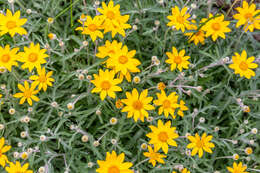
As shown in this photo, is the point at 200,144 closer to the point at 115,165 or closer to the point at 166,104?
the point at 166,104

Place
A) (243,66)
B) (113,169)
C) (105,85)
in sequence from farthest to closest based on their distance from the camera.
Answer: (243,66) < (105,85) < (113,169)

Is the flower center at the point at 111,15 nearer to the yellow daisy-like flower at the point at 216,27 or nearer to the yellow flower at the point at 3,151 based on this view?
the yellow daisy-like flower at the point at 216,27

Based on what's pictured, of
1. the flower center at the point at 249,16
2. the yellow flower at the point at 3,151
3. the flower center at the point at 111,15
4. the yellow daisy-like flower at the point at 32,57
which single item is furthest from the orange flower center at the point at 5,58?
the flower center at the point at 249,16

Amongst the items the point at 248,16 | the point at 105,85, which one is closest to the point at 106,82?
the point at 105,85

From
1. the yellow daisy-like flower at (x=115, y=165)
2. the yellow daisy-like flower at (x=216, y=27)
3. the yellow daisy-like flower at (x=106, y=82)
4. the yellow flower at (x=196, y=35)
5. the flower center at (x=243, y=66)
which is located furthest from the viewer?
the yellow flower at (x=196, y=35)

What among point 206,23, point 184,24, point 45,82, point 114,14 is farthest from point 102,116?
point 206,23

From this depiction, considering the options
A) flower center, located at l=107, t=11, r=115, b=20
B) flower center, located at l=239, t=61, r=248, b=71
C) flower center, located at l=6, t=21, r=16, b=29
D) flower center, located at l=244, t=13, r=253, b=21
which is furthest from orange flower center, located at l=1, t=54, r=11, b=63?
flower center, located at l=244, t=13, r=253, b=21

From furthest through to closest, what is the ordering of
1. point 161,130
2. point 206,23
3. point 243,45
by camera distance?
point 243,45 → point 206,23 → point 161,130

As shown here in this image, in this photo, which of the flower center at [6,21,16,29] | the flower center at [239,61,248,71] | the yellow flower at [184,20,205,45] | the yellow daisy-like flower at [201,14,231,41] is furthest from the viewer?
the yellow flower at [184,20,205,45]

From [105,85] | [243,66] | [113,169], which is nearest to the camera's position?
[113,169]

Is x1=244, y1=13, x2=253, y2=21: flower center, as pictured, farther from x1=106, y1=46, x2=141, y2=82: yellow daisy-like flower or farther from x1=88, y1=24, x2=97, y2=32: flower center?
x1=88, y1=24, x2=97, y2=32: flower center

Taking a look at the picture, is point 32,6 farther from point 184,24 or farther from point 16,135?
point 184,24
